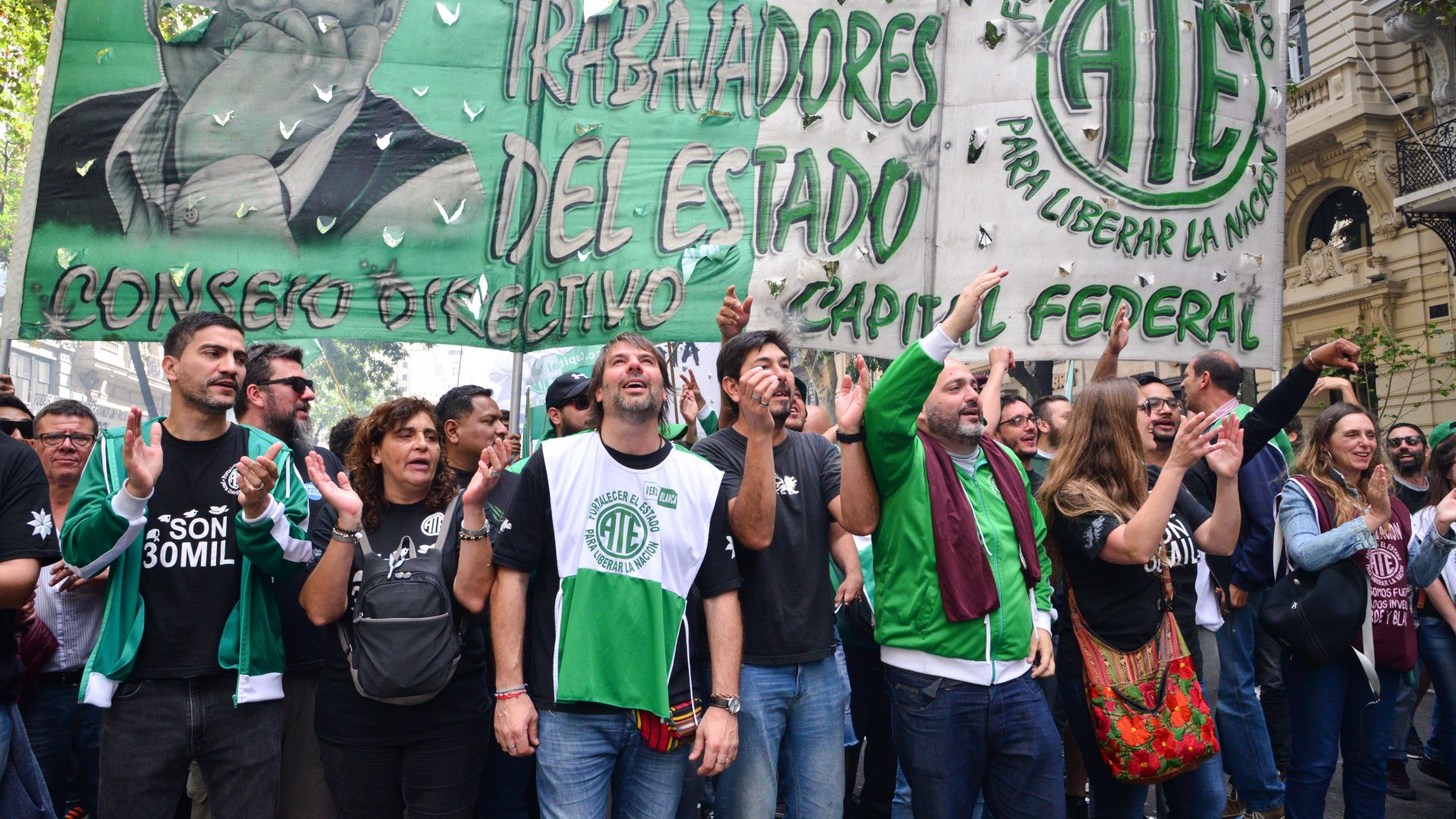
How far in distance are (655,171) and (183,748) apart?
11.3 ft

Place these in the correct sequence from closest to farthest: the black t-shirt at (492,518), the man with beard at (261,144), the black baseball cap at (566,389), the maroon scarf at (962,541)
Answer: the maroon scarf at (962,541), the black t-shirt at (492,518), the black baseball cap at (566,389), the man with beard at (261,144)

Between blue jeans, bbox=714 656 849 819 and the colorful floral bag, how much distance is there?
86 cm

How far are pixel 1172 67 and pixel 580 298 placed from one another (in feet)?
12.2

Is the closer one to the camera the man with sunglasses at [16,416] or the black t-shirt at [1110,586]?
the black t-shirt at [1110,586]

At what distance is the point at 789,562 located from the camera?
138 inches

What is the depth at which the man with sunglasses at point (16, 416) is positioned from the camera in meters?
4.03

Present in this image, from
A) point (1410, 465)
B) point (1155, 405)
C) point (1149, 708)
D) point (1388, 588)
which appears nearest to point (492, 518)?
point (1149, 708)

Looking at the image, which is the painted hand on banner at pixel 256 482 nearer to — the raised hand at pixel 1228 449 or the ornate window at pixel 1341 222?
the raised hand at pixel 1228 449

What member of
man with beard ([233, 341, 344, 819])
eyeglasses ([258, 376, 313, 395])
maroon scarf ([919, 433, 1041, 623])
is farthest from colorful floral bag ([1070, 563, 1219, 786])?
eyeglasses ([258, 376, 313, 395])

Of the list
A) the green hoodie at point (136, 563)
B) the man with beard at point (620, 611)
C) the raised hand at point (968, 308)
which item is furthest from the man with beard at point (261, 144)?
the raised hand at point (968, 308)

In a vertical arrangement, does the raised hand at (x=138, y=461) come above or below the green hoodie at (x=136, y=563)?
above

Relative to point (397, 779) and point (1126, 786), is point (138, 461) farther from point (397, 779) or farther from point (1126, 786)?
point (1126, 786)

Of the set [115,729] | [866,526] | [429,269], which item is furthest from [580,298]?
[115,729]

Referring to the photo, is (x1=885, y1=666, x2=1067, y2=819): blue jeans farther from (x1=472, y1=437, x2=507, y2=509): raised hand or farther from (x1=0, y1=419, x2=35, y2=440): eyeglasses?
(x1=0, y1=419, x2=35, y2=440): eyeglasses
